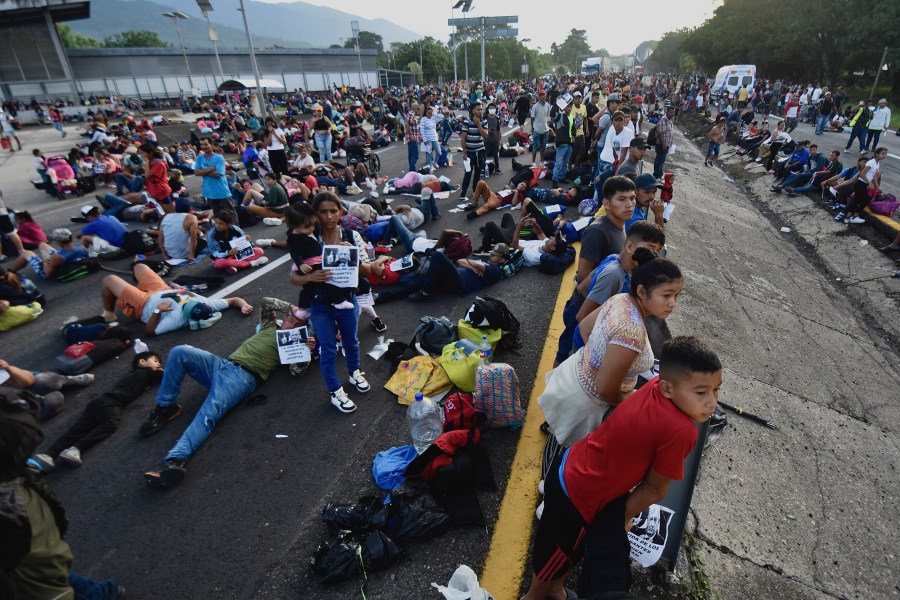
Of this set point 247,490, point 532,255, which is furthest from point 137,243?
point 532,255

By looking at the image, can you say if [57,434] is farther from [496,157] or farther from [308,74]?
[308,74]

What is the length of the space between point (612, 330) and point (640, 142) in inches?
228

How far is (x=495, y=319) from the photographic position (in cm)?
504

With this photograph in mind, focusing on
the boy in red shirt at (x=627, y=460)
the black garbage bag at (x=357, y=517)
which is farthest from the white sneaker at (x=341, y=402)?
the boy in red shirt at (x=627, y=460)

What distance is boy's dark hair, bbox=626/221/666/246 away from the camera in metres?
3.04

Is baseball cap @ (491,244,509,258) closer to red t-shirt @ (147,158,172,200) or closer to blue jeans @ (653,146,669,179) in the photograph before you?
blue jeans @ (653,146,669,179)

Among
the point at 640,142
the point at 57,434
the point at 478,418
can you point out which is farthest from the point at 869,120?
the point at 57,434

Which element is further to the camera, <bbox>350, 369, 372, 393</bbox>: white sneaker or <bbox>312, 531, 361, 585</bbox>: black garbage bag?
<bbox>350, 369, 372, 393</bbox>: white sneaker

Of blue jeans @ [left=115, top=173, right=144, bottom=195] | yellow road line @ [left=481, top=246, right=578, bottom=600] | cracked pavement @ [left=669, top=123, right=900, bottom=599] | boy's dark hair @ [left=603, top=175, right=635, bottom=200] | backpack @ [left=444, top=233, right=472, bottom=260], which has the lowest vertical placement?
cracked pavement @ [left=669, top=123, right=900, bottom=599]

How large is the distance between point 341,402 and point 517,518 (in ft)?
6.53

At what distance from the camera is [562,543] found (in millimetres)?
2293

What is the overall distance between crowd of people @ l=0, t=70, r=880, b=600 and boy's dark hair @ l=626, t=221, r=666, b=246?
0.05 feet

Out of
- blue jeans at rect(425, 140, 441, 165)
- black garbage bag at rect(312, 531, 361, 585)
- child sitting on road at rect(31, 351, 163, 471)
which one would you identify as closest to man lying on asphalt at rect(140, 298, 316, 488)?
child sitting on road at rect(31, 351, 163, 471)

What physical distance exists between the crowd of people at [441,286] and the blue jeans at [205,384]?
0.05 feet
